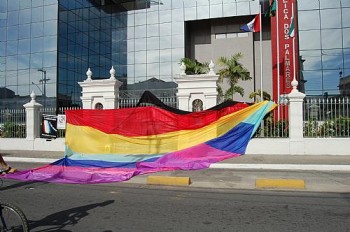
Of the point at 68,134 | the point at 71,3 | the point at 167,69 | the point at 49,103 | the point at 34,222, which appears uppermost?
the point at 71,3

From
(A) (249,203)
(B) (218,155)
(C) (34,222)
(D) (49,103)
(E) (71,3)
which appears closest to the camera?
(C) (34,222)

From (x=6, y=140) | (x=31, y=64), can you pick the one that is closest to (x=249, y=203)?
(x=6, y=140)

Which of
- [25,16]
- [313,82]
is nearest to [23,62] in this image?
[25,16]

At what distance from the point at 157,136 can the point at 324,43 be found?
970 inches

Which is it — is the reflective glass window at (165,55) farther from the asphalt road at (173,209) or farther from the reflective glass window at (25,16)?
the asphalt road at (173,209)

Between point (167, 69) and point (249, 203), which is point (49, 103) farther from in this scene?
point (249, 203)

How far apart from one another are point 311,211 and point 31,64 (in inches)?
1528

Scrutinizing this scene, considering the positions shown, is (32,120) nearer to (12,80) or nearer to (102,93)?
(102,93)

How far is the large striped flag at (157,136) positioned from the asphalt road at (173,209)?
357cm

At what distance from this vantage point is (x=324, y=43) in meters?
32.7

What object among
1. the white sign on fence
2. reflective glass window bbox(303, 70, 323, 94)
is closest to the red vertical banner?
reflective glass window bbox(303, 70, 323, 94)

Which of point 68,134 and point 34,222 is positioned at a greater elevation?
point 68,134

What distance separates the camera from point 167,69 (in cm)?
3900

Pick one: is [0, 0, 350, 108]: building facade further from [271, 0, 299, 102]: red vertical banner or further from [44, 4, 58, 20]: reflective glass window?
[271, 0, 299, 102]: red vertical banner
